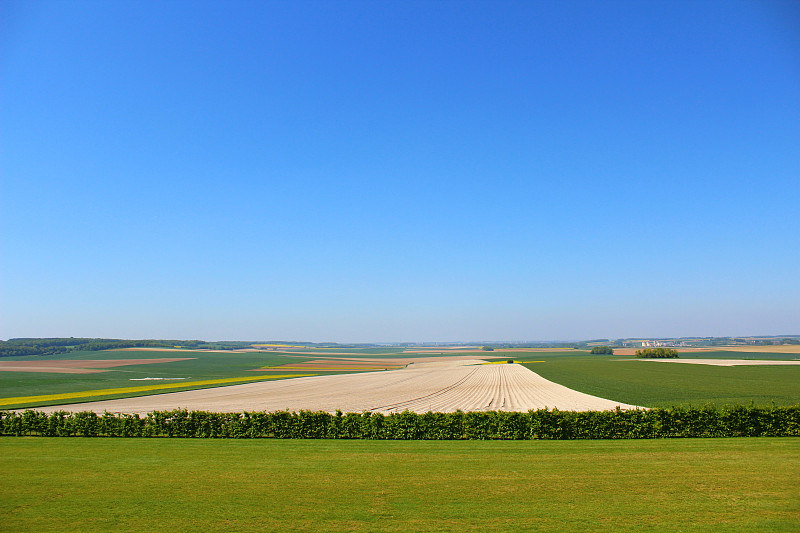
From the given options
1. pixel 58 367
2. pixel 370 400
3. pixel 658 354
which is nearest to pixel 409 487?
pixel 370 400

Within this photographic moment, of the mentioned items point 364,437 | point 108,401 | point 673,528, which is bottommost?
point 108,401

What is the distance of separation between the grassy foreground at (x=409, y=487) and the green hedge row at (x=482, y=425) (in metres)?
1.57

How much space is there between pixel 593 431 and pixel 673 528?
12657 mm

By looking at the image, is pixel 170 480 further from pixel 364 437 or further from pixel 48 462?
pixel 364 437

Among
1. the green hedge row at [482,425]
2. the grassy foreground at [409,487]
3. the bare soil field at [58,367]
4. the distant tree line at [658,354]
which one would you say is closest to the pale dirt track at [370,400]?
the green hedge row at [482,425]

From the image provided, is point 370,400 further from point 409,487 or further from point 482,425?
point 409,487

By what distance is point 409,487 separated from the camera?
14.6 m

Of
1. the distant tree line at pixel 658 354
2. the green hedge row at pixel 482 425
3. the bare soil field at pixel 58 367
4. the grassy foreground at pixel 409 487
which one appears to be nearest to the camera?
the grassy foreground at pixel 409 487

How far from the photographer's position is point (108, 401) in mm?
48344

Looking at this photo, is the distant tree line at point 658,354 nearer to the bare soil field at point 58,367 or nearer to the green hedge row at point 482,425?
the green hedge row at point 482,425

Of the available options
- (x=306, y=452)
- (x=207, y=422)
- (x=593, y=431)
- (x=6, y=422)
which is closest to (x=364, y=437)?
(x=306, y=452)

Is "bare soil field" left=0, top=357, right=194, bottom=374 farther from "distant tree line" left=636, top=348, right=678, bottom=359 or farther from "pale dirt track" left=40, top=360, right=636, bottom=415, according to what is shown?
"distant tree line" left=636, top=348, right=678, bottom=359

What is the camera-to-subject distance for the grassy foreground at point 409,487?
11680 millimetres

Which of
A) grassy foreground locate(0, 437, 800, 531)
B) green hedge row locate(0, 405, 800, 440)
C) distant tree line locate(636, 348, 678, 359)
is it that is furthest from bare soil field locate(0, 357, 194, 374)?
distant tree line locate(636, 348, 678, 359)
